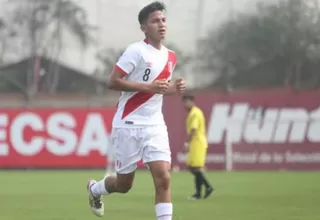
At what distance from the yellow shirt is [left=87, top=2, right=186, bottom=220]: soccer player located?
8536mm

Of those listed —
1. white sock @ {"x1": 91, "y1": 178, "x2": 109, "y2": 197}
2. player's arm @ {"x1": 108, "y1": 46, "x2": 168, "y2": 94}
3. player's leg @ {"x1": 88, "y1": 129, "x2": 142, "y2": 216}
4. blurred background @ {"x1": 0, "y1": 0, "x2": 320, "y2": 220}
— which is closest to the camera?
player's arm @ {"x1": 108, "y1": 46, "x2": 168, "y2": 94}

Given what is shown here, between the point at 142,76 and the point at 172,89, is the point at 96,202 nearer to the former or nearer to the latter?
the point at 142,76

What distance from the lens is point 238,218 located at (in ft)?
41.3

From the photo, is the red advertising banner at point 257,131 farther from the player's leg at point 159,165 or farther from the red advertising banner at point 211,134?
the player's leg at point 159,165

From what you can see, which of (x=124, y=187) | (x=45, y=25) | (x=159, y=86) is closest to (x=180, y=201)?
(x=124, y=187)

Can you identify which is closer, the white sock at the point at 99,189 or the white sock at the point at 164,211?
the white sock at the point at 164,211

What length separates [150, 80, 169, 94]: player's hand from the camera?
361 inches

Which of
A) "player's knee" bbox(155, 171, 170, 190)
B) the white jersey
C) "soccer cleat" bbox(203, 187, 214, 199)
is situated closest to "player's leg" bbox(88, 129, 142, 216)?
the white jersey

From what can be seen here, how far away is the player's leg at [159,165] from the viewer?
926 centimetres

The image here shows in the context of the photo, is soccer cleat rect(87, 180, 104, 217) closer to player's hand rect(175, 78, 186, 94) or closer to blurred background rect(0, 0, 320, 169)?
player's hand rect(175, 78, 186, 94)

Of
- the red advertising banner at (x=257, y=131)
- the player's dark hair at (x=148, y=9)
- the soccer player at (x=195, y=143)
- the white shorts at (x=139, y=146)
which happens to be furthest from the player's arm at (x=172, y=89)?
the red advertising banner at (x=257, y=131)

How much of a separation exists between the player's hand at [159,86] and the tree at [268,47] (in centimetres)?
2576

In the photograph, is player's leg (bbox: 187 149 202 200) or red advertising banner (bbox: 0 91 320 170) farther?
red advertising banner (bbox: 0 91 320 170)

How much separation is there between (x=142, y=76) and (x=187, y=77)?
2594 cm
